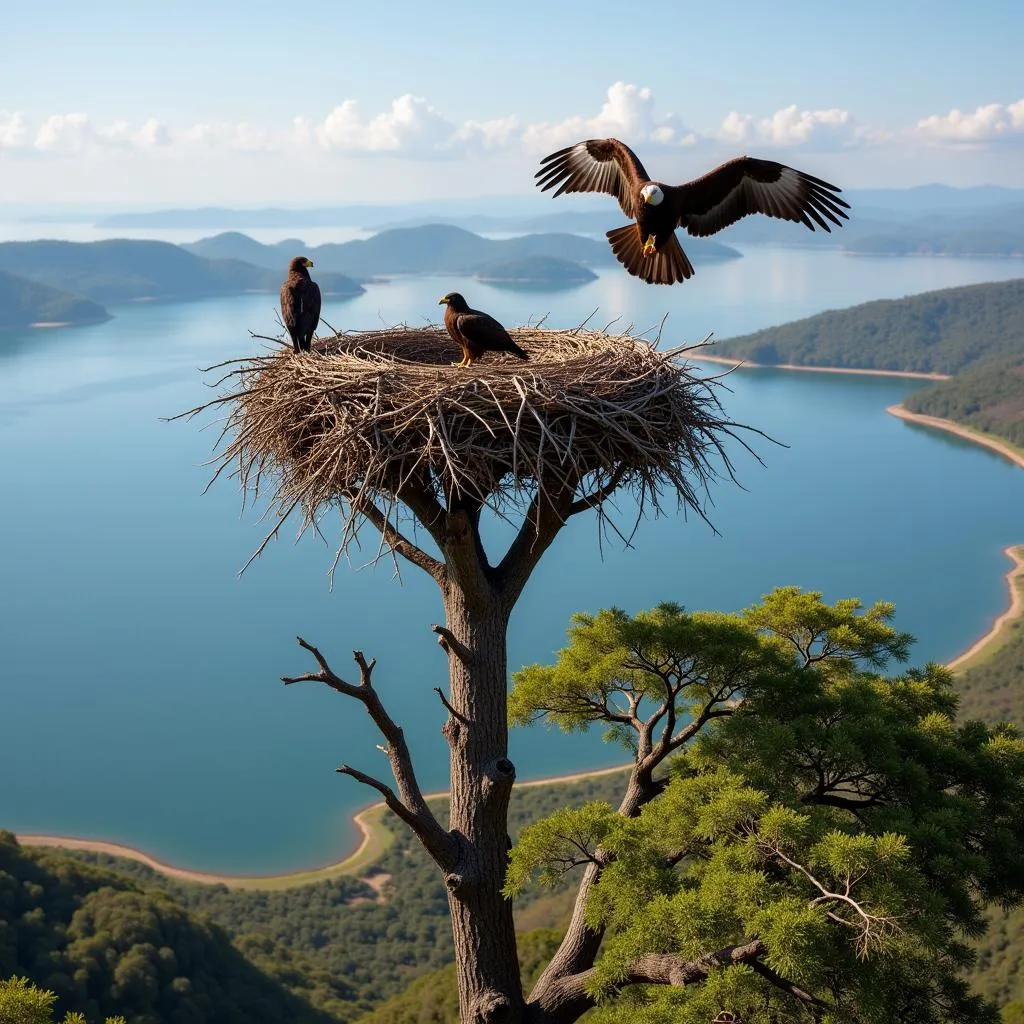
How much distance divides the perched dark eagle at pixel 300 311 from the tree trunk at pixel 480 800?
1.64 m

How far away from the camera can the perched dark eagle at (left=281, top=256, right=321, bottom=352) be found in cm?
578

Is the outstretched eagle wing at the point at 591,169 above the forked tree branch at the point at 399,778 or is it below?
above

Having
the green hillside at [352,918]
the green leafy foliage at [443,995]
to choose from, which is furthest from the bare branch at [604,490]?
the green hillside at [352,918]

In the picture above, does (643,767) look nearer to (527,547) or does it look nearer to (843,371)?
(527,547)

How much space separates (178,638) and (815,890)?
1964 inches

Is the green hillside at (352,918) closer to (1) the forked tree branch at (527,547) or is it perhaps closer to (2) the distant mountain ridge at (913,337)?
(1) the forked tree branch at (527,547)

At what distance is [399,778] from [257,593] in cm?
5036

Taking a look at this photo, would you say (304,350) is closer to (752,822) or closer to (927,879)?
(752,822)

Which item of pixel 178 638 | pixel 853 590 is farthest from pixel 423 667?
pixel 853 590

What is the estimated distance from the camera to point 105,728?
148 ft

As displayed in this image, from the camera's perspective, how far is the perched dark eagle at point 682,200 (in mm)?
5695

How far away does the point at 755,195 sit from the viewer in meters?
5.95

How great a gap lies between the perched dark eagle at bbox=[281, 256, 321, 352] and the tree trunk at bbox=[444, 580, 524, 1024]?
1.64m

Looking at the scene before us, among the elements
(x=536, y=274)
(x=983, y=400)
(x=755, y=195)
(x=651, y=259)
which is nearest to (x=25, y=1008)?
(x=651, y=259)
